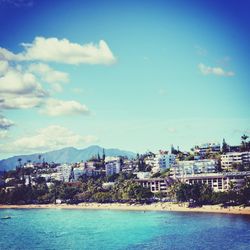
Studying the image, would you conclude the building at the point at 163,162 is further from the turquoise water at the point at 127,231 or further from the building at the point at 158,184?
the turquoise water at the point at 127,231

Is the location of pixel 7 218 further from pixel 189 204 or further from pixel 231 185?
pixel 231 185

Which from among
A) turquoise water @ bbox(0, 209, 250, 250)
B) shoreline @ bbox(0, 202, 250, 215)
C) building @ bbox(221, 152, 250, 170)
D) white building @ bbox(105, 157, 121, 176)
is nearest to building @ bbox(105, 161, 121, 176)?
white building @ bbox(105, 157, 121, 176)

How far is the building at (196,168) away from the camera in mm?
87000

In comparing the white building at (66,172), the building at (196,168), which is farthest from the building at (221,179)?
the white building at (66,172)

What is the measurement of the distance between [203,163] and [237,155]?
7651 mm

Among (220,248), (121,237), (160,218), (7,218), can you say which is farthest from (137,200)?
(220,248)

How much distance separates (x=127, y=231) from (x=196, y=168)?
42.6 metres

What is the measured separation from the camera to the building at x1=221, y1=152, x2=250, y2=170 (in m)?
88.7

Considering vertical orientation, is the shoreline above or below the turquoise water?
above

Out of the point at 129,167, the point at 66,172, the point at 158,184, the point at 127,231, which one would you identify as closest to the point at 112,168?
the point at 129,167

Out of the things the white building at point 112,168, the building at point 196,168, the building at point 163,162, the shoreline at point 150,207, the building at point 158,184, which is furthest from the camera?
the white building at point 112,168

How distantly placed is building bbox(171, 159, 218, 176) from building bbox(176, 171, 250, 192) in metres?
6.82

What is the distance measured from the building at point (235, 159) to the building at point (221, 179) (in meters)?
12.5

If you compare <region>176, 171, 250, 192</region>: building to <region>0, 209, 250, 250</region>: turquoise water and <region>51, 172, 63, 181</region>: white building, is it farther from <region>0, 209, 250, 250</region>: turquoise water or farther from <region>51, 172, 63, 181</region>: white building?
<region>51, 172, 63, 181</region>: white building
